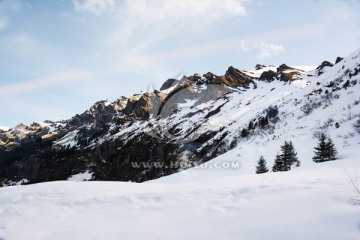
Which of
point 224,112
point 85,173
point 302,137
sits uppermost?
point 224,112

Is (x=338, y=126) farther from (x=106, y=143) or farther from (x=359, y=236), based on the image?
(x=106, y=143)

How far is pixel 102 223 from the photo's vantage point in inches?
235

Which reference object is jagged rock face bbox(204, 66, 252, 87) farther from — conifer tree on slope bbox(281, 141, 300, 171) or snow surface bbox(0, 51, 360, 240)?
snow surface bbox(0, 51, 360, 240)

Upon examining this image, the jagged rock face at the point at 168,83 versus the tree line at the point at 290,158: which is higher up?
the jagged rock face at the point at 168,83

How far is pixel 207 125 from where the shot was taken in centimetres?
6231

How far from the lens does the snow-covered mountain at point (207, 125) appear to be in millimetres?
25953

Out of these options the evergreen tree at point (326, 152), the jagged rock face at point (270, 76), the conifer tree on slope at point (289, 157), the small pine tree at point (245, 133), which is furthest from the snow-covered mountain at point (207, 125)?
the evergreen tree at point (326, 152)

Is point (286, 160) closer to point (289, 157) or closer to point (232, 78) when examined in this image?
point (289, 157)

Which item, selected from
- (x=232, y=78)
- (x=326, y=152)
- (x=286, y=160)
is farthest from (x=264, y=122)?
(x=232, y=78)

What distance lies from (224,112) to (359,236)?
64418 mm

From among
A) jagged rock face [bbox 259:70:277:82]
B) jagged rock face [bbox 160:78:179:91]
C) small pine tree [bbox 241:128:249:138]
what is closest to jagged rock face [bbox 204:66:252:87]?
jagged rock face [bbox 259:70:277:82]

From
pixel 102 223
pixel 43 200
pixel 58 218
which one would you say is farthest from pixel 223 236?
pixel 43 200

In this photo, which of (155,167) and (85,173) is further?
(85,173)

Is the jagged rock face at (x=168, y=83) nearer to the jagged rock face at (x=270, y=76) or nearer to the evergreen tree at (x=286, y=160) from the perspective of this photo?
the jagged rock face at (x=270, y=76)
